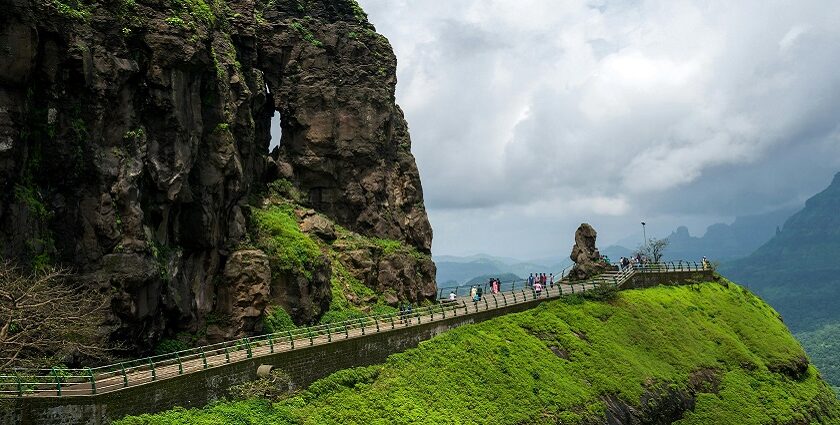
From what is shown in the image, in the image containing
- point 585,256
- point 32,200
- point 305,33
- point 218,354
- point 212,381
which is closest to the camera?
point 212,381

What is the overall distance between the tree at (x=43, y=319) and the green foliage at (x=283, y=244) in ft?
59.6

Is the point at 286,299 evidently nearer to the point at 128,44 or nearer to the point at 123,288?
the point at 123,288

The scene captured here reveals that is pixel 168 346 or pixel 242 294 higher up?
pixel 242 294

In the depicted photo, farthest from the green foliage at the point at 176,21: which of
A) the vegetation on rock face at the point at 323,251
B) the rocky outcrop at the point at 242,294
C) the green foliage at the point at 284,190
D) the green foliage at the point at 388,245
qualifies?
the green foliage at the point at 388,245

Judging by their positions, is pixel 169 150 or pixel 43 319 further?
pixel 169 150

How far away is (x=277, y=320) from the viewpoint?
156ft

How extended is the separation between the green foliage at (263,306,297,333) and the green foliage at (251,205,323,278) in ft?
11.2

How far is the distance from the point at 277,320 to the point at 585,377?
22.4 metres

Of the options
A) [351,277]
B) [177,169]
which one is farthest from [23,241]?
[351,277]

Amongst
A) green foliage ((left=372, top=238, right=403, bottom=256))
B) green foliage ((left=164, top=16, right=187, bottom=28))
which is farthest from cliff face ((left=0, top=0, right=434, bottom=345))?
green foliage ((left=372, top=238, right=403, bottom=256))

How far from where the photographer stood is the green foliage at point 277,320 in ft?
153

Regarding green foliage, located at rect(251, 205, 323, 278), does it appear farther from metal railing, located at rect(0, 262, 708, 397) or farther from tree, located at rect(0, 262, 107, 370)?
tree, located at rect(0, 262, 107, 370)

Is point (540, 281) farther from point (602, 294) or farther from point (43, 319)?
point (43, 319)

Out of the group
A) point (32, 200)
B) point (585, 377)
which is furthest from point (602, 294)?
point (32, 200)
